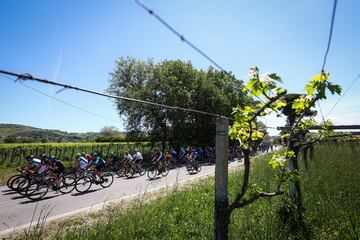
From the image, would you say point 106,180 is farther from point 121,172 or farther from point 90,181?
point 121,172

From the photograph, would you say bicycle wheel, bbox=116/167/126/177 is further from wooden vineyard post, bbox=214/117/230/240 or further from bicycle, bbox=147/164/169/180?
wooden vineyard post, bbox=214/117/230/240

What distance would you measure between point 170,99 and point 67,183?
17426 millimetres

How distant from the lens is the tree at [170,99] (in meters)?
27.5

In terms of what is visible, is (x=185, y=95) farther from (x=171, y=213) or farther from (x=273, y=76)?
(x=273, y=76)

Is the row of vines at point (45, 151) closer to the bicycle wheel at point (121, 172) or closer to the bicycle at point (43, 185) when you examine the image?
the bicycle wheel at point (121, 172)

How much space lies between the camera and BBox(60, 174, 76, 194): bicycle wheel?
10961 millimetres

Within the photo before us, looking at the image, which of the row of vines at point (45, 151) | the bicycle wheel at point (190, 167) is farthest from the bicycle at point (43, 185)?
the bicycle wheel at point (190, 167)

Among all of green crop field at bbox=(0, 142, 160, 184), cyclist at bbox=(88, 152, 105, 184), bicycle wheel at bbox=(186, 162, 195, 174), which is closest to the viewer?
cyclist at bbox=(88, 152, 105, 184)

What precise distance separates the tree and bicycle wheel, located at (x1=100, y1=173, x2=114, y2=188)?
1467 cm

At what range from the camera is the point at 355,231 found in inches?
150

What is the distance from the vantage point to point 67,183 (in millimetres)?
11180

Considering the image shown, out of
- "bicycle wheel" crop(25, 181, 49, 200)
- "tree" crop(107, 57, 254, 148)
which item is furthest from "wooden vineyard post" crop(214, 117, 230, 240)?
"tree" crop(107, 57, 254, 148)

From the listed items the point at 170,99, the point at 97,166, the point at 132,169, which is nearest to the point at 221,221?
the point at 97,166

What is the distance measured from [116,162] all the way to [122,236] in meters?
15.1
